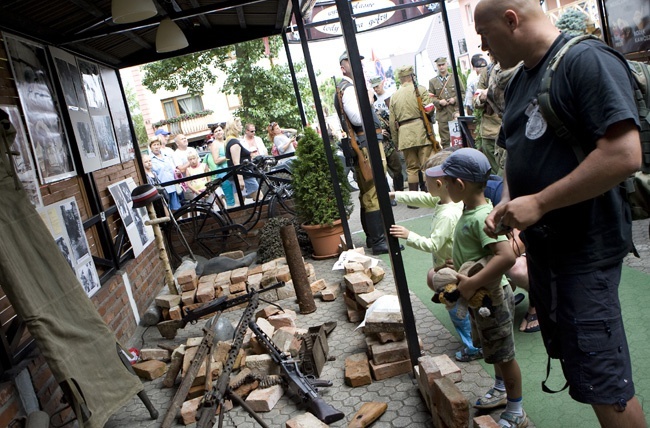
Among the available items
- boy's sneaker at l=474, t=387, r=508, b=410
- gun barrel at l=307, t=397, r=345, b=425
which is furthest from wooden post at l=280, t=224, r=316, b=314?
boy's sneaker at l=474, t=387, r=508, b=410

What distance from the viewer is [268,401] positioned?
3.76 meters

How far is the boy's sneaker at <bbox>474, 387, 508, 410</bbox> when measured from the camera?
3.18 metres

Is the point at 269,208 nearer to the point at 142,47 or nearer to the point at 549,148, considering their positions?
the point at 142,47

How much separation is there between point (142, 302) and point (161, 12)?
3162 mm

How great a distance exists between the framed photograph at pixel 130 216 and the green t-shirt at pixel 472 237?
15.2 ft

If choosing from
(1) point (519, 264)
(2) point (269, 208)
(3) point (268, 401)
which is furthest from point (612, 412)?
(2) point (269, 208)

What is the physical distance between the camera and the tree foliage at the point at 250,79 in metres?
19.0

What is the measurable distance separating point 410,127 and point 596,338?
23.8 ft

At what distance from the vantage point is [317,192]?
24.1ft

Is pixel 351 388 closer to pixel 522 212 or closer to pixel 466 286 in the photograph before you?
pixel 466 286

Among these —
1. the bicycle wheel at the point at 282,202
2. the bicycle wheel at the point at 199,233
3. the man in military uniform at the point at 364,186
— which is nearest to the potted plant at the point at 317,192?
the man in military uniform at the point at 364,186

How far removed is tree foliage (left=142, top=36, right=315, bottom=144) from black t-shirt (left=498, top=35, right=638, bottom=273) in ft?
56.7

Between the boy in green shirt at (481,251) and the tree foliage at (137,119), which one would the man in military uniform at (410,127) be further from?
the tree foliage at (137,119)

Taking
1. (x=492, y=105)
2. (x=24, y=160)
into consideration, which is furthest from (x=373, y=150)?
(x=24, y=160)
